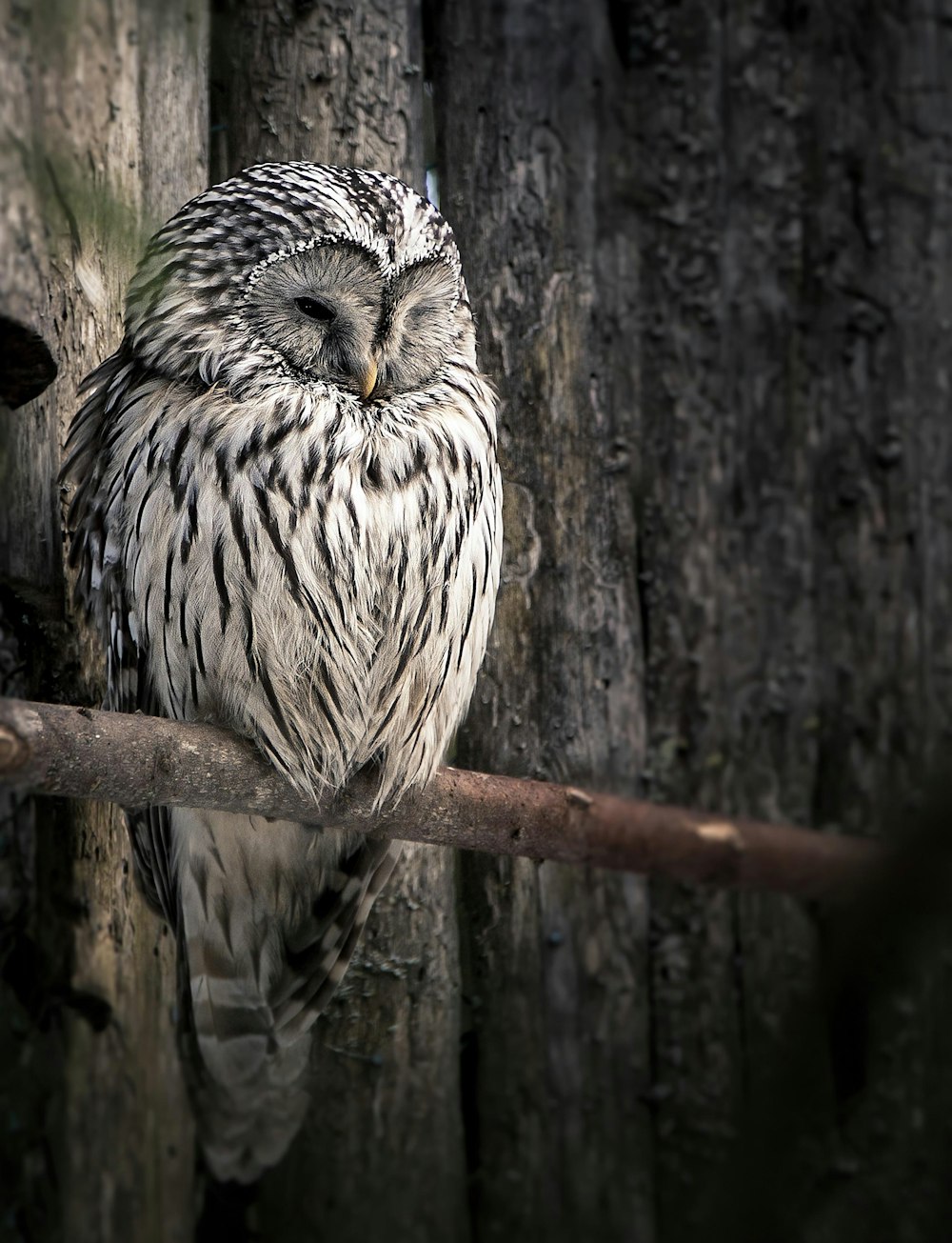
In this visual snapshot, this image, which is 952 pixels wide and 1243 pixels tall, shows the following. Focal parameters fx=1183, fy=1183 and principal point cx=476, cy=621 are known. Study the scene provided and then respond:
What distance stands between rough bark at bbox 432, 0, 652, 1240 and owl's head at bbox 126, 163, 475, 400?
1.06 feet

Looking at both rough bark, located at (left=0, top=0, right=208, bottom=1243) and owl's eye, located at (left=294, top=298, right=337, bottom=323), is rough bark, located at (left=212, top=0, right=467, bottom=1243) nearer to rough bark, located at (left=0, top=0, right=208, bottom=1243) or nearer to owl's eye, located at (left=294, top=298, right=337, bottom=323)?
rough bark, located at (left=0, top=0, right=208, bottom=1243)

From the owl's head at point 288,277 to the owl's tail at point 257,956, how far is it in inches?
26.6

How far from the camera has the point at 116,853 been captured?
1908mm

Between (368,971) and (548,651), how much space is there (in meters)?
0.59

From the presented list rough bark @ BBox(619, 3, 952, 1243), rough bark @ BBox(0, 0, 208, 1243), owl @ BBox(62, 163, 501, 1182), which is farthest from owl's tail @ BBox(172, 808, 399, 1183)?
rough bark @ BBox(619, 3, 952, 1243)

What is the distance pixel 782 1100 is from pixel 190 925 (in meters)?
1.45

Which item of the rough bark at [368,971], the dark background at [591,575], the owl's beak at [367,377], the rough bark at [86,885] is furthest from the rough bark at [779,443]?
the rough bark at [86,885]

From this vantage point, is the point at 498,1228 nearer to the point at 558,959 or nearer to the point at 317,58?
the point at 558,959

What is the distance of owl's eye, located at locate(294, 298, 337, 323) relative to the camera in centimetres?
161

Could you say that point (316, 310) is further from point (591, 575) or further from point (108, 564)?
point (591, 575)

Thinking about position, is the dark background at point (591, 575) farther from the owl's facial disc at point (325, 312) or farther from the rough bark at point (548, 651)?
the owl's facial disc at point (325, 312)

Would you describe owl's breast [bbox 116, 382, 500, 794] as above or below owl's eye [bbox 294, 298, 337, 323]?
below

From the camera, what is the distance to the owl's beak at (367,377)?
1627 millimetres

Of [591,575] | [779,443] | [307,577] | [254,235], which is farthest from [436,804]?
[779,443]
